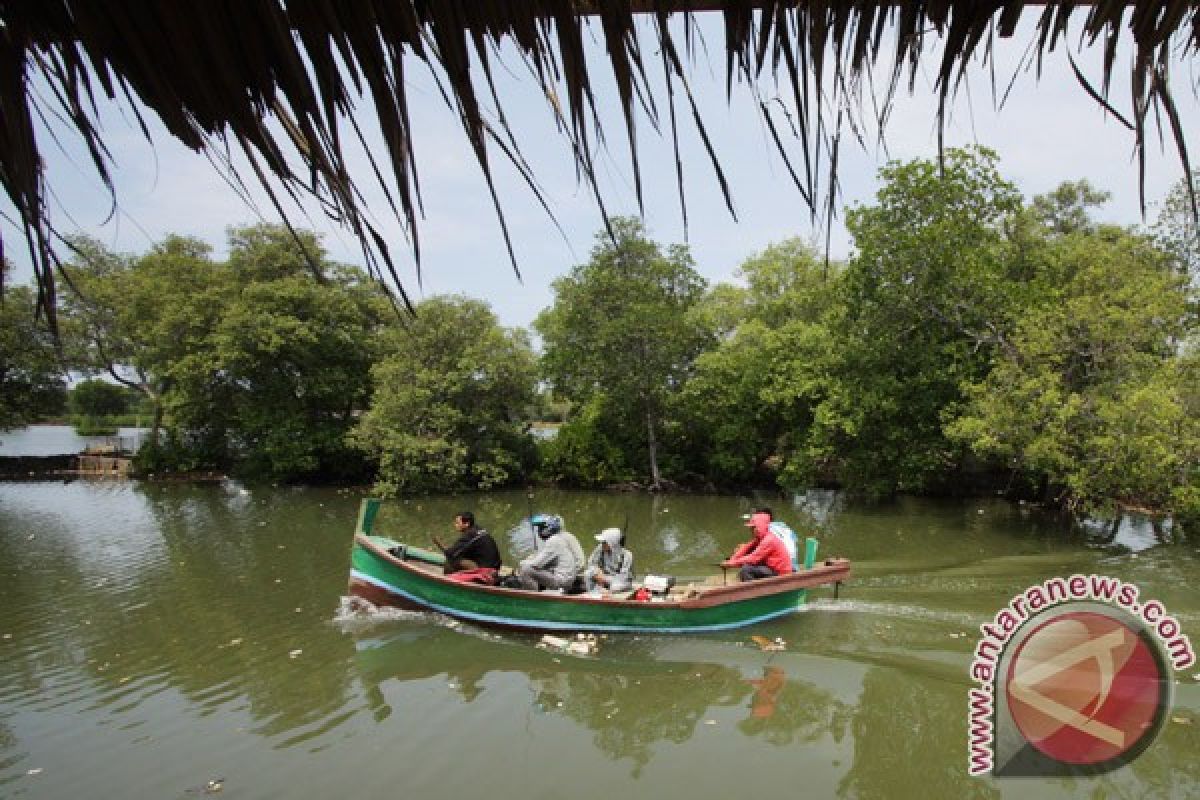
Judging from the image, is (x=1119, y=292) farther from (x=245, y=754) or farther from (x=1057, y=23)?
(x=245, y=754)

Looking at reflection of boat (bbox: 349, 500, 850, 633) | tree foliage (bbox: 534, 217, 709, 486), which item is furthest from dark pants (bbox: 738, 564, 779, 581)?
tree foliage (bbox: 534, 217, 709, 486)

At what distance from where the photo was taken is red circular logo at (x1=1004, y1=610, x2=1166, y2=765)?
5.42m

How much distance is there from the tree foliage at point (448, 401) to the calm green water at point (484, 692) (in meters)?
8.35

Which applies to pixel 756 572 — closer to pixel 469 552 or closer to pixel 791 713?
pixel 791 713

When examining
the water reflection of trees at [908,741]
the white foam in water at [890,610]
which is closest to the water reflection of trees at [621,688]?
the water reflection of trees at [908,741]

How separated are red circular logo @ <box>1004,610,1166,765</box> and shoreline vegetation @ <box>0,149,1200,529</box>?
27.3 ft

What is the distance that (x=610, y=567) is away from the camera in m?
9.48

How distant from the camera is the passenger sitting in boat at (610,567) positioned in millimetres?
9117

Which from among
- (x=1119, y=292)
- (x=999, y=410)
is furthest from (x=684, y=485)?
(x=1119, y=292)

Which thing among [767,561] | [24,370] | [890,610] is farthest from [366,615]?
[24,370]

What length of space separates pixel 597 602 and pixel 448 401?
605 inches

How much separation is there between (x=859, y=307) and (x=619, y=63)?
1802 cm

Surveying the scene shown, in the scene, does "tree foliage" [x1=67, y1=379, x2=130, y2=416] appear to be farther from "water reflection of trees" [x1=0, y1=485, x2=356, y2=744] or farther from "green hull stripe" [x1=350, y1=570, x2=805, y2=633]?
"green hull stripe" [x1=350, y1=570, x2=805, y2=633]

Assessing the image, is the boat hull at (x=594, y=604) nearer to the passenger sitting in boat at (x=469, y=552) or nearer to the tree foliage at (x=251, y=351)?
the passenger sitting in boat at (x=469, y=552)
